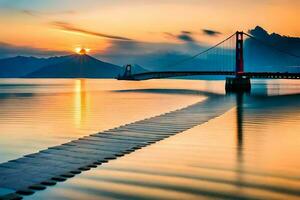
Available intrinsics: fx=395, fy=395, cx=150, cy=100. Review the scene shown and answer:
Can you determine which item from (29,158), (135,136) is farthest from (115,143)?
(29,158)

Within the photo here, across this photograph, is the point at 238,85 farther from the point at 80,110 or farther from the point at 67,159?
the point at 67,159

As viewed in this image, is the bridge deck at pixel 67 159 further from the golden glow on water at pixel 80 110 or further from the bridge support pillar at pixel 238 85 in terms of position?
the bridge support pillar at pixel 238 85

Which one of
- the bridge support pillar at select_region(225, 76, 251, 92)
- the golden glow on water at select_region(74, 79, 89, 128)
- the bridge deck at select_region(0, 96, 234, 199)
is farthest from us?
the bridge support pillar at select_region(225, 76, 251, 92)

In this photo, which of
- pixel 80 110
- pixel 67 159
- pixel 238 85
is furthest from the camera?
pixel 238 85

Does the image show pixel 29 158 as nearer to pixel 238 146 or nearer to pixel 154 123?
pixel 238 146

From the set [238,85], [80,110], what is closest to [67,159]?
[80,110]

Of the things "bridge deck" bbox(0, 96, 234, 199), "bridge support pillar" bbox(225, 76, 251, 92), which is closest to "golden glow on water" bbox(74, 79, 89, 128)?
"bridge deck" bbox(0, 96, 234, 199)

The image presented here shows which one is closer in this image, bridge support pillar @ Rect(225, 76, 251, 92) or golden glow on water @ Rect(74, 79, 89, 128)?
golden glow on water @ Rect(74, 79, 89, 128)

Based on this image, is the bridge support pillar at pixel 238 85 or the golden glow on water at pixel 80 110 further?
the bridge support pillar at pixel 238 85

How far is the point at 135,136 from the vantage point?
47.5 ft

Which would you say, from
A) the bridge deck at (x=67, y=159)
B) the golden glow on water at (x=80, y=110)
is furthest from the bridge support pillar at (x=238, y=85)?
the bridge deck at (x=67, y=159)

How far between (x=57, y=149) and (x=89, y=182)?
3875mm

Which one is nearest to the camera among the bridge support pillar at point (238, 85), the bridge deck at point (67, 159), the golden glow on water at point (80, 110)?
the bridge deck at point (67, 159)

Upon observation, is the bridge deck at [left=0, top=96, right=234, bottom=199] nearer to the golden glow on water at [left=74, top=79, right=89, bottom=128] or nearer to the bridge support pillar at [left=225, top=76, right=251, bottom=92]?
the golden glow on water at [left=74, top=79, right=89, bottom=128]
